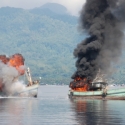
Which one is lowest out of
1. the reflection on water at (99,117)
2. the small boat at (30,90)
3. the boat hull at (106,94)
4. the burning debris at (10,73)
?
the reflection on water at (99,117)

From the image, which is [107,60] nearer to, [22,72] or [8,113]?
[22,72]

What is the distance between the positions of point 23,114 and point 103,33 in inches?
2163

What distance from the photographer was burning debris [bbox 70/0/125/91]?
128 meters

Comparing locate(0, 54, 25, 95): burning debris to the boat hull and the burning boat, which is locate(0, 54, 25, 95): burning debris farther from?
the boat hull

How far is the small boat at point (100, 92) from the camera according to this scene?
387ft

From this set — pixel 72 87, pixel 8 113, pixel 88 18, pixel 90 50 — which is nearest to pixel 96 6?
pixel 88 18

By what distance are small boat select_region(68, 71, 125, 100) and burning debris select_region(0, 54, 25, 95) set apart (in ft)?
43.0

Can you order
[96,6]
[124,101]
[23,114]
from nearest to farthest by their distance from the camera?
[23,114] < [124,101] < [96,6]

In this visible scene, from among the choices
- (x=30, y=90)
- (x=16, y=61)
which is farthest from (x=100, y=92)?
(x=16, y=61)

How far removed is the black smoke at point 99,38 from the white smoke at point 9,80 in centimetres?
1323

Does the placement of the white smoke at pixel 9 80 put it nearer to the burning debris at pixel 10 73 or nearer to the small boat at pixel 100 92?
the burning debris at pixel 10 73

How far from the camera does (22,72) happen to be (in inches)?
5074

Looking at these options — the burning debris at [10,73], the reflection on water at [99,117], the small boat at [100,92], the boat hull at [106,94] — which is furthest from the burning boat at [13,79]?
the reflection on water at [99,117]

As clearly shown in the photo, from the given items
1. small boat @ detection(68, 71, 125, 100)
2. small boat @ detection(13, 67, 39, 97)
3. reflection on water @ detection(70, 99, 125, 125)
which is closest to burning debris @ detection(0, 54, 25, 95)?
small boat @ detection(13, 67, 39, 97)
